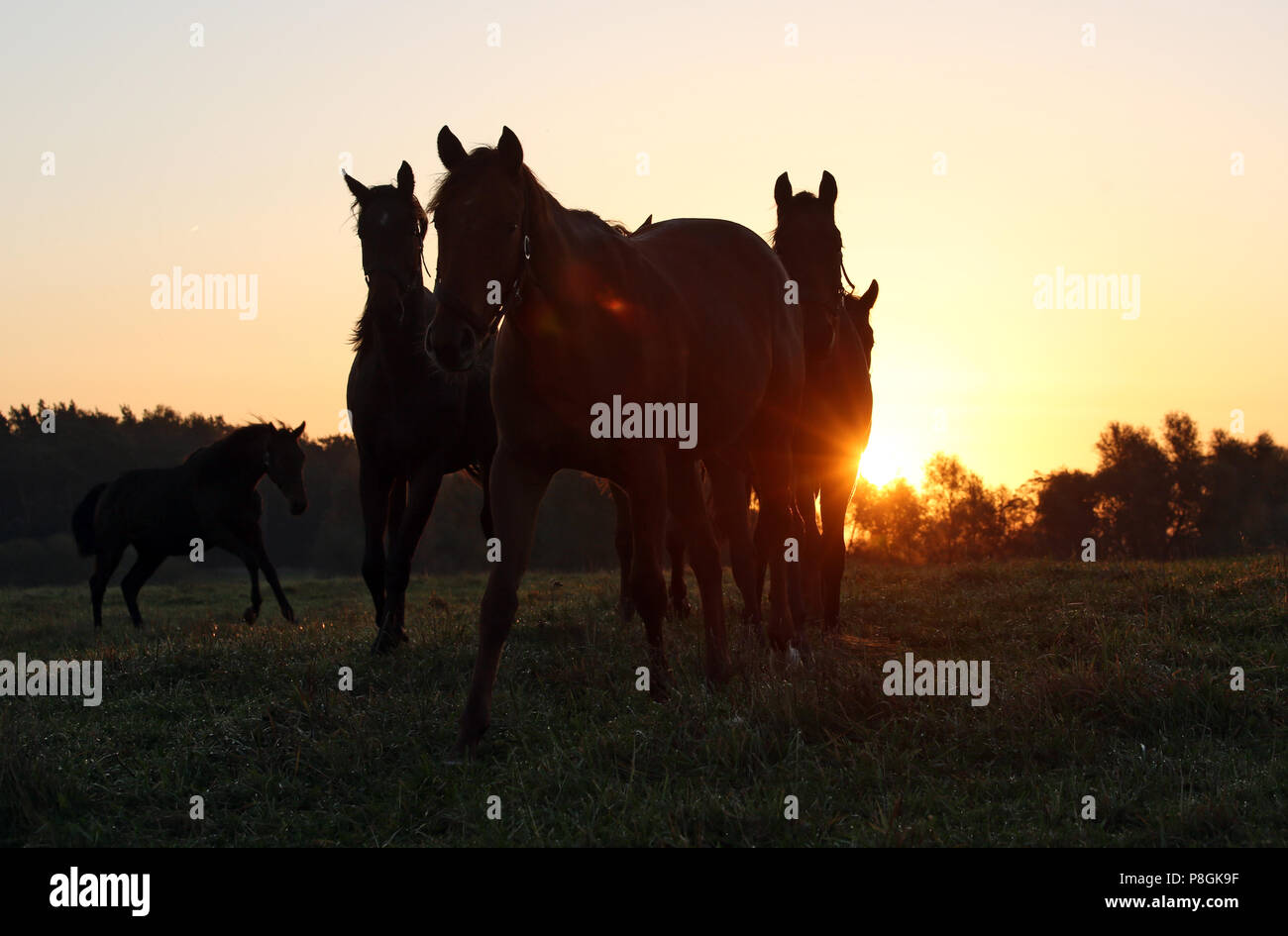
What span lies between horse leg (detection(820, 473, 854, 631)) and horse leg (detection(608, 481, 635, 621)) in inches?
66.7

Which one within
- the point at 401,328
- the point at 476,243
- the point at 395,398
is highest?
the point at 401,328

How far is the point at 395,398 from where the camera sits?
7.96 meters

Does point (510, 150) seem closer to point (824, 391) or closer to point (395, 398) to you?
point (395, 398)

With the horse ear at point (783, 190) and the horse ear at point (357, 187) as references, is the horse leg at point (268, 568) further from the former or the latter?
the horse ear at point (783, 190)

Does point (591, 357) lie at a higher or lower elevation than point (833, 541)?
higher

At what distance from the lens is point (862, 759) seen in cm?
427

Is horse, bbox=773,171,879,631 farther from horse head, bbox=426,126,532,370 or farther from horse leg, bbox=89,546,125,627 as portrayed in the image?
horse leg, bbox=89,546,125,627

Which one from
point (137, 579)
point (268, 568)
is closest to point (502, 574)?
point (268, 568)

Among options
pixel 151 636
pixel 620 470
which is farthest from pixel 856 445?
pixel 151 636

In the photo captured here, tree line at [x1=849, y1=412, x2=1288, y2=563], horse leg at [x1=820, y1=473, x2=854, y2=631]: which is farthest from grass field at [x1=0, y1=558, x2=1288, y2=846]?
tree line at [x1=849, y1=412, x2=1288, y2=563]

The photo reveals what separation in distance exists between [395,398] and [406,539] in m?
1.11

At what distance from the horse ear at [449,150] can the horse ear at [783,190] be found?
3705 mm

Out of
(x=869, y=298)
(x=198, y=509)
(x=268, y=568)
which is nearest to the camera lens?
(x=869, y=298)
